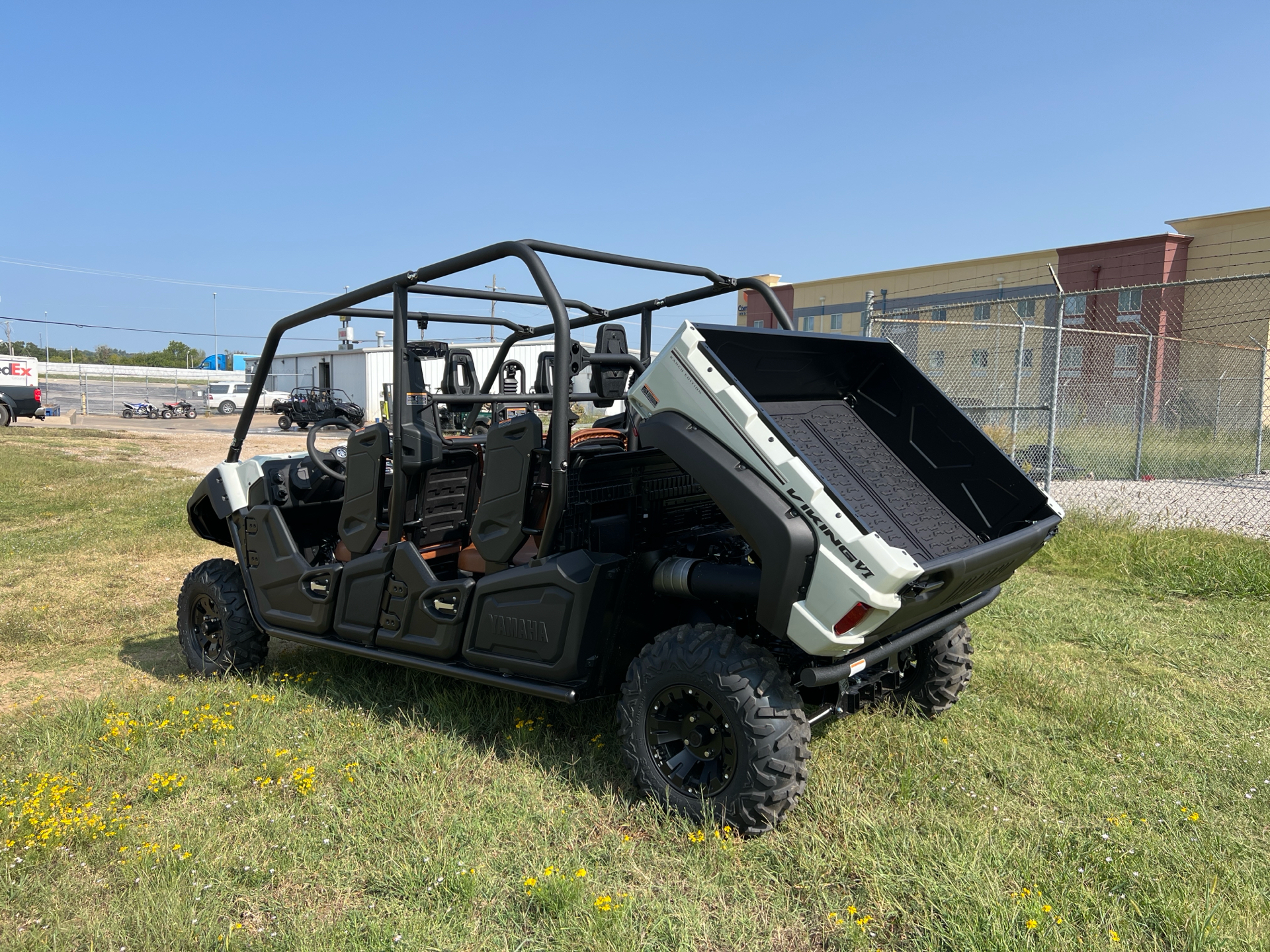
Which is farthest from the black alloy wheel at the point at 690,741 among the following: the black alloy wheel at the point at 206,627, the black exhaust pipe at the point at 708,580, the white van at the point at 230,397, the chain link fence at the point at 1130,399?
the white van at the point at 230,397

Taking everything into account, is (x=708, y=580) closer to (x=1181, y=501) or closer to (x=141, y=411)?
(x=1181, y=501)

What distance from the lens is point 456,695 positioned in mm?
4316

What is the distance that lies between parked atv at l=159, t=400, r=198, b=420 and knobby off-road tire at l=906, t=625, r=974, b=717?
131 ft

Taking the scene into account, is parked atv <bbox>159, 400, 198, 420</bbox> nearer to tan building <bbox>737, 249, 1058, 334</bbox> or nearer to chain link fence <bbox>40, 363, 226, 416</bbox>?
chain link fence <bbox>40, 363, 226, 416</bbox>

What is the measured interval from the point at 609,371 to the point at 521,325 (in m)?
1.65

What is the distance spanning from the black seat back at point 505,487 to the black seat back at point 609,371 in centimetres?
31

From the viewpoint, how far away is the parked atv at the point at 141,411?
124 ft

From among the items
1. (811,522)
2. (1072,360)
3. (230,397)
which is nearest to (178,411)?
(230,397)

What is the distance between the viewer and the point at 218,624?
16.4 feet

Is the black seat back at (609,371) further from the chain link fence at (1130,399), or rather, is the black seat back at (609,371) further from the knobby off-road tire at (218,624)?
the chain link fence at (1130,399)

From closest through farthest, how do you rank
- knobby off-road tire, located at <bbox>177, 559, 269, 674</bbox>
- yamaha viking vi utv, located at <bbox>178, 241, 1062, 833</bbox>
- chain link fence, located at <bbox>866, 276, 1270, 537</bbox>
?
yamaha viking vi utv, located at <bbox>178, 241, 1062, 833</bbox>, knobby off-road tire, located at <bbox>177, 559, 269, 674</bbox>, chain link fence, located at <bbox>866, 276, 1270, 537</bbox>

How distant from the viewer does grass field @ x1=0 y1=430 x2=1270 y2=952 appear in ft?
8.55

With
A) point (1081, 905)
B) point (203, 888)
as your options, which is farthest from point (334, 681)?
point (1081, 905)

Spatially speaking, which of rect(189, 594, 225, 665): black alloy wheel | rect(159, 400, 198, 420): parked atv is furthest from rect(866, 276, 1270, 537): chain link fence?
rect(159, 400, 198, 420): parked atv
